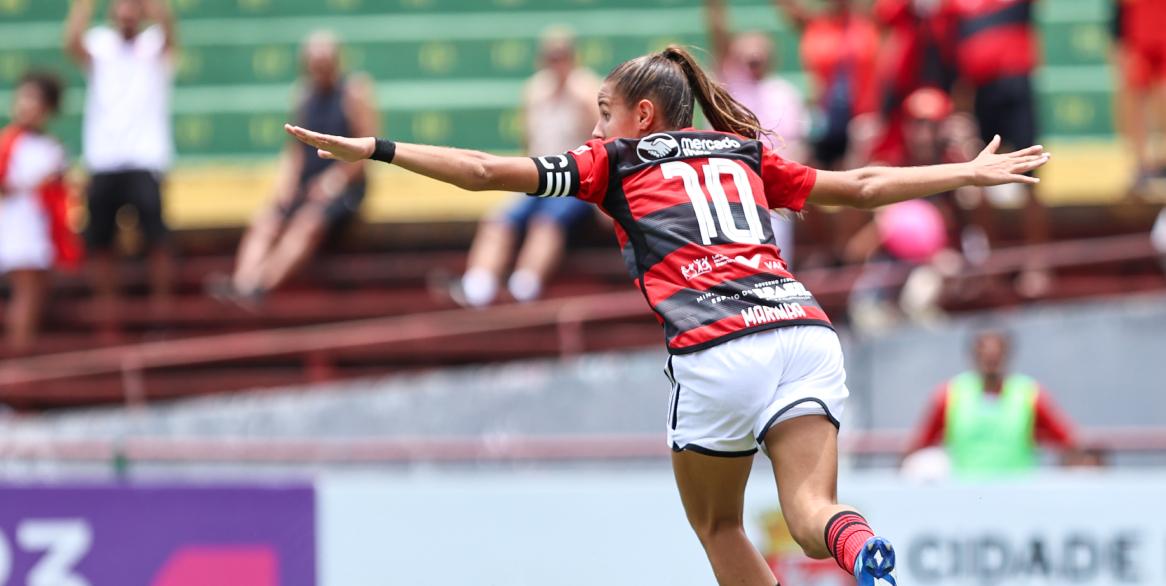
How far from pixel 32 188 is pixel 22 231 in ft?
0.97

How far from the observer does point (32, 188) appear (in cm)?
1183

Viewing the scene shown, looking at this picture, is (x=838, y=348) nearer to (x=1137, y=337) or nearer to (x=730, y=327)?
(x=730, y=327)

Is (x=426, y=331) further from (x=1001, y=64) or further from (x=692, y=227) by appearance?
(x=692, y=227)

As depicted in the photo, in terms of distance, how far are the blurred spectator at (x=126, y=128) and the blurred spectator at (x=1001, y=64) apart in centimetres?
531

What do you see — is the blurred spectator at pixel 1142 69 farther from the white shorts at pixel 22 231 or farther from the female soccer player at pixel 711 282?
the white shorts at pixel 22 231

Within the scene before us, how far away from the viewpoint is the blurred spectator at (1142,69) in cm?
1158

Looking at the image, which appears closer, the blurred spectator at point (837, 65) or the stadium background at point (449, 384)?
the stadium background at point (449, 384)

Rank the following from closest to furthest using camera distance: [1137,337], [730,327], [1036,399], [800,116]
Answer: [730,327] < [1036,399] < [1137,337] < [800,116]

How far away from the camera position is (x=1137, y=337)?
11.2 metres

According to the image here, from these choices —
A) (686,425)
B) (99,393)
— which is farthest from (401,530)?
(99,393)

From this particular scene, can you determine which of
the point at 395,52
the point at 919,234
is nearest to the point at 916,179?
the point at 919,234

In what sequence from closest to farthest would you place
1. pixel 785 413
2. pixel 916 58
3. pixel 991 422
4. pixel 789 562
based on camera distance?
pixel 785 413, pixel 789 562, pixel 991 422, pixel 916 58

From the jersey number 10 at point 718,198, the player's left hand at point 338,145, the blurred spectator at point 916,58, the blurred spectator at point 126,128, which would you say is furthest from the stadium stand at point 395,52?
the player's left hand at point 338,145

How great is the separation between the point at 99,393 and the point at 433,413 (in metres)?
2.19
